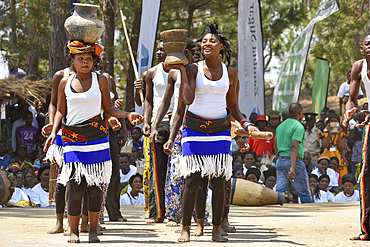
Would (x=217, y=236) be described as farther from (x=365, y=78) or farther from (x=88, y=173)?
(x=365, y=78)

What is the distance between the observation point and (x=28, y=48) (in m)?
13.1

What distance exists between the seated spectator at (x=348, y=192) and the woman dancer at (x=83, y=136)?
7408 millimetres

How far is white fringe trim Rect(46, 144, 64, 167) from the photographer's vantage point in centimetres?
562

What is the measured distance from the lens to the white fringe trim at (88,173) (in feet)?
15.9

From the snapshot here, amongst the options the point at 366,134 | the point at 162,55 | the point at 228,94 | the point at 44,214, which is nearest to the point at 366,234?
the point at 366,134

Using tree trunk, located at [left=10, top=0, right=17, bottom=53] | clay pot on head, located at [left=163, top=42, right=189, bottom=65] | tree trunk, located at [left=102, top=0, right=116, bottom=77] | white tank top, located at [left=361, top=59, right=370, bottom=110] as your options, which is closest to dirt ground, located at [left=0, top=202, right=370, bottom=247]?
white tank top, located at [left=361, top=59, right=370, bottom=110]

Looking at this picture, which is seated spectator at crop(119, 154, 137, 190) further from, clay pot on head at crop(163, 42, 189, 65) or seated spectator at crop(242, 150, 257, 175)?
clay pot on head at crop(163, 42, 189, 65)

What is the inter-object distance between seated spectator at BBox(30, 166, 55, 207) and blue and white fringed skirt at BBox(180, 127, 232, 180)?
5456 mm

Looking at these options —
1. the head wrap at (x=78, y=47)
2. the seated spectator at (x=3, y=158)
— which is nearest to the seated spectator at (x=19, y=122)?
the seated spectator at (x=3, y=158)

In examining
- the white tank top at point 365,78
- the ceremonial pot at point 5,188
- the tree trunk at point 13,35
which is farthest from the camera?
the tree trunk at point 13,35

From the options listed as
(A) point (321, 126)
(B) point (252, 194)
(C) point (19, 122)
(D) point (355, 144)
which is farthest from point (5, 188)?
(A) point (321, 126)

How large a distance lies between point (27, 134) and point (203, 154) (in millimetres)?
7594

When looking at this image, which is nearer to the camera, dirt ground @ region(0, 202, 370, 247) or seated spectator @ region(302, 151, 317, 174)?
dirt ground @ region(0, 202, 370, 247)

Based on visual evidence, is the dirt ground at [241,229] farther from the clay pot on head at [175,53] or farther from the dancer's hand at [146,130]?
the clay pot on head at [175,53]
